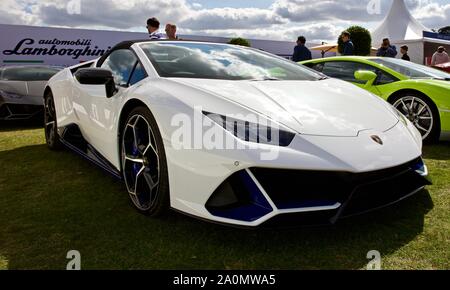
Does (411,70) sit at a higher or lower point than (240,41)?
lower

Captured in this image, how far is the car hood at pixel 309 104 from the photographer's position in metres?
2.04

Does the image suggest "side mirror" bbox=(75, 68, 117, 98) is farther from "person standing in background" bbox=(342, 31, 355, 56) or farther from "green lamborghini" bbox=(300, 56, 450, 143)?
"person standing in background" bbox=(342, 31, 355, 56)

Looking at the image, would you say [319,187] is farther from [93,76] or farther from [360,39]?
[360,39]

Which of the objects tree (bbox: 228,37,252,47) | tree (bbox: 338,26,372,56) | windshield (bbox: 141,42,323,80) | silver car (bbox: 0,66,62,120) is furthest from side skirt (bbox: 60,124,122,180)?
tree (bbox: 338,26,372,56)

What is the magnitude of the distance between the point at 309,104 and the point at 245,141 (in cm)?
54

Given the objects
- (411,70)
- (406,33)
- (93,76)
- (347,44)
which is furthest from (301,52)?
(406,33)

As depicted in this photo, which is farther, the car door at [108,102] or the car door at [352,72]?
the car door at [352,72]

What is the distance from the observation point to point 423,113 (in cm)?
421

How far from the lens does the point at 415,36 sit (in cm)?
2486

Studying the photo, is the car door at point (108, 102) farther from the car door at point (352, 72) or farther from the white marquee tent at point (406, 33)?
the white marquee tent at point (406, 33)

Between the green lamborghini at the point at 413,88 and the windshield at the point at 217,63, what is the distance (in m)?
1.36

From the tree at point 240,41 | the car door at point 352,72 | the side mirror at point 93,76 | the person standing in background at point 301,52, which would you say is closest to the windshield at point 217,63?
the side mirror at point 93,76
